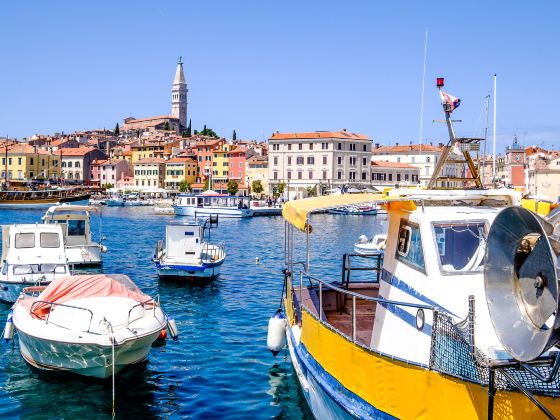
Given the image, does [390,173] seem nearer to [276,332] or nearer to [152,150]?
[152,150]

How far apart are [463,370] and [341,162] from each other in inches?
4461

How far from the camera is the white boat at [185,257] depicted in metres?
26.5

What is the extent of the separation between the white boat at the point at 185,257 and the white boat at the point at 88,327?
38.8ft

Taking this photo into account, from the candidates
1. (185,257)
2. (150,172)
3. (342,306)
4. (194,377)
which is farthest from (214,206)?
(342,306)

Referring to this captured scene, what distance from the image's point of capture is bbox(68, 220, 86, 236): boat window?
3231 cm

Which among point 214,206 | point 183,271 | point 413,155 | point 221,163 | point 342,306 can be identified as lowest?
point 183,271

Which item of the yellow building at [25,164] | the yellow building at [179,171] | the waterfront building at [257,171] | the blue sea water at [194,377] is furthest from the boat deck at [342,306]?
the yellow building at [25,164]

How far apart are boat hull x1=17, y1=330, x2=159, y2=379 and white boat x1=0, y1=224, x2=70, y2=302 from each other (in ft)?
27.1

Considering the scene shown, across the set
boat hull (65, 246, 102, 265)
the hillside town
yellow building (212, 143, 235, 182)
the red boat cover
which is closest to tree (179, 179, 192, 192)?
the hillside town

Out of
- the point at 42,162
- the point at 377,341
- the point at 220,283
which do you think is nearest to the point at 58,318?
the point at 377,341

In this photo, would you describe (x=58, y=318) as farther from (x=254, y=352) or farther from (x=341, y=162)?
(x=341, y=162)

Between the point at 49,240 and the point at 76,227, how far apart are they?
874 cm

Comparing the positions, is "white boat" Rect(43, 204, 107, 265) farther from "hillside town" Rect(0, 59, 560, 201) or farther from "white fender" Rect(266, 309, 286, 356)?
"hillside town" Rect(0, 59, 560, 201)

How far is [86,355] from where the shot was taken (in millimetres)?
12562
